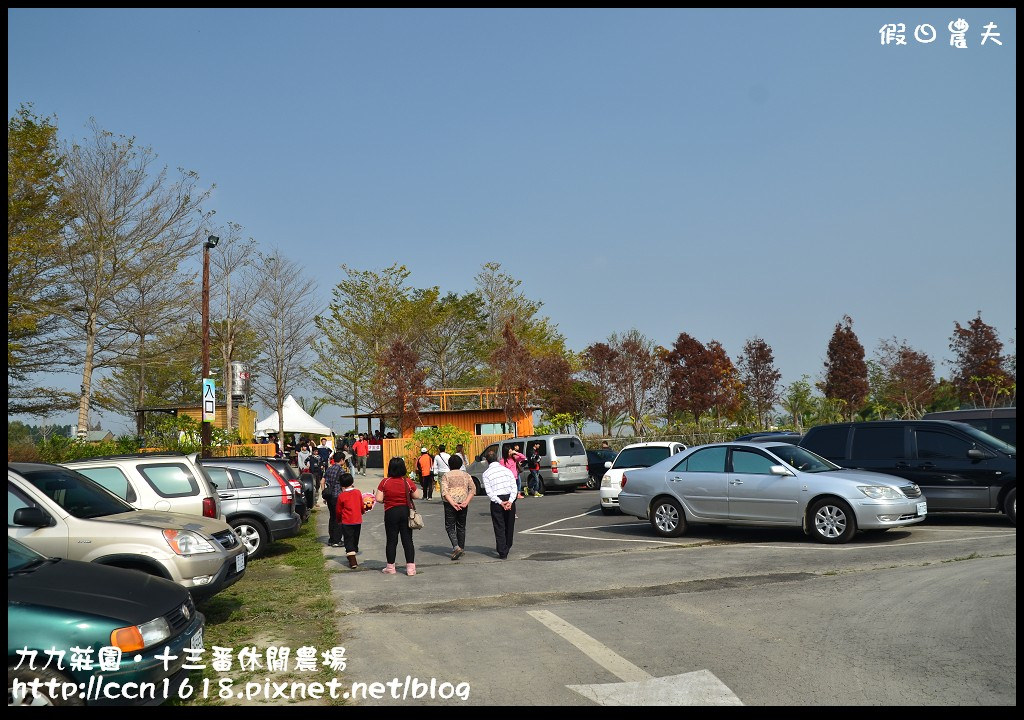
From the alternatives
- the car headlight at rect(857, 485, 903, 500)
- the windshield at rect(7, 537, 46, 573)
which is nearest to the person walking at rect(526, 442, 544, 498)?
the car headlight at rect(857, 485, 903, 500)

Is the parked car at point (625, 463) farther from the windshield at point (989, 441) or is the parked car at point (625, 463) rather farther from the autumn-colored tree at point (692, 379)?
the autumn-colored tree at point (692, 379)

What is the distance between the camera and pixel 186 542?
8141 millimetres

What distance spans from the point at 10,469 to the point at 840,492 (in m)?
10.6

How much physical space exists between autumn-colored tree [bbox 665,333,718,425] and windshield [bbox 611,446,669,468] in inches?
1145

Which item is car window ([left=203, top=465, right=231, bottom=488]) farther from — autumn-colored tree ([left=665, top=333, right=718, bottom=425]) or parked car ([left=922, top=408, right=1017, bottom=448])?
autumn-colored tree ([left=665, top=333, right=718, bottom=425])

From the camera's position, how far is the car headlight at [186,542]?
26.4 feet

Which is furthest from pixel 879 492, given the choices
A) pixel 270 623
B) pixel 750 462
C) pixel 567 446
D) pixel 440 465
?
pixel 440 465

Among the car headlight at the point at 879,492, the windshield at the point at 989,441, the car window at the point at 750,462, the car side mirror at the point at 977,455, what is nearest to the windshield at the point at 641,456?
the car window at the point at 750,462

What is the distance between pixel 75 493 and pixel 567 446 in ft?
63.2

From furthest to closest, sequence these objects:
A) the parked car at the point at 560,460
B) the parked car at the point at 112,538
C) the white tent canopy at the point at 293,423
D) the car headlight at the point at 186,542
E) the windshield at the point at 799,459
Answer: the white tent canopy at the point at 293,423, the parked car at the point at 560,460, the windshield at the point at 799,459, the car headlight at the point at 186,542, the parked car at the point at 112,538

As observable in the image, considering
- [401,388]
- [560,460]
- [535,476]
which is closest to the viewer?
[535,476]

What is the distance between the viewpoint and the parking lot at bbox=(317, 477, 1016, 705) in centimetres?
572

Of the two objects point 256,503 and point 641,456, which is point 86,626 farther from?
point 641,456
